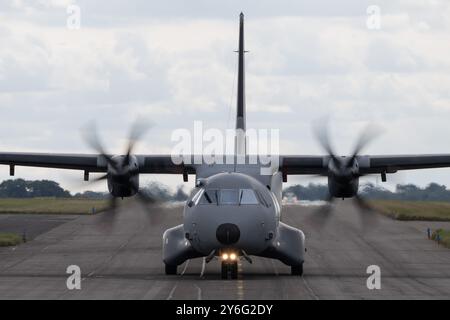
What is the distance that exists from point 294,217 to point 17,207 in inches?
1319

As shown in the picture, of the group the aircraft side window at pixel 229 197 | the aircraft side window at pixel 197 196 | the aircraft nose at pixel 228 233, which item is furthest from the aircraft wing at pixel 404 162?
the aircraft nose at pixel 228 233

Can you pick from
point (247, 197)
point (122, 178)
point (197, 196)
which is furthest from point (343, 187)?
point (122, 178)

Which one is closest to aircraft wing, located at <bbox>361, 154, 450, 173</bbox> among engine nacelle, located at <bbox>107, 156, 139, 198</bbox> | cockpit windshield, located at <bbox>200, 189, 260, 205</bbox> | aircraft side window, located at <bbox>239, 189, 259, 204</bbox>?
aircraft side window, located at <bbox>239, 189, 259, 204</bbox>

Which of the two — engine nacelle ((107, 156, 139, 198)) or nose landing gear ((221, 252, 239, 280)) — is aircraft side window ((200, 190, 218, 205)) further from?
engine nacelle ((107, 156, 139, 198))

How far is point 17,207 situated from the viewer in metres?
99.2

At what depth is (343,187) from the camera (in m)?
37.9

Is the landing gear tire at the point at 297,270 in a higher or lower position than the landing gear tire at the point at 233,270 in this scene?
lower

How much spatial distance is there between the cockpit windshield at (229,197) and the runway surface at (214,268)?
244 cm

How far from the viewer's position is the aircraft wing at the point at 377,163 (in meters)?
40.5

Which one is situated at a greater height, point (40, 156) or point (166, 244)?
point (40, 156)

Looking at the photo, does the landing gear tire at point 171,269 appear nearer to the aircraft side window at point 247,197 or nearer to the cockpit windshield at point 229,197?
the cockpit windshield at point 229,197
